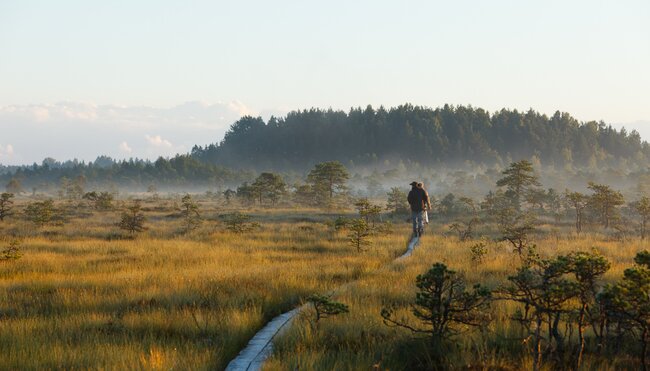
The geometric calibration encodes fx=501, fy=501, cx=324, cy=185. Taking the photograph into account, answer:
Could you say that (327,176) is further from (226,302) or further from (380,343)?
(380,343)

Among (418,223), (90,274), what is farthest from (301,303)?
(418,223)

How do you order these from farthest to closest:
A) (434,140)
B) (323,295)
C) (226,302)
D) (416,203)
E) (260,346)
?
(434,140), (416,203), (226,302), (323,295), (260,346)

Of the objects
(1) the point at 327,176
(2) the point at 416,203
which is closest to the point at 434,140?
(1) the point at 327,176

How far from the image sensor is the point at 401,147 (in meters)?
152

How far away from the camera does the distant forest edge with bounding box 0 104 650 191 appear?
124m

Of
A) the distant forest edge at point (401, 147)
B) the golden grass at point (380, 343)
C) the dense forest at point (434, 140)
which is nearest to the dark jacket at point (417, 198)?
the golden grass at point (380, 343)

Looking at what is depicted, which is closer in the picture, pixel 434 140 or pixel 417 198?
pixel 417 198

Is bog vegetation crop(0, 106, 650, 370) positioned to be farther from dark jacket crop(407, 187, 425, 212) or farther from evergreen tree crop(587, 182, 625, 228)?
dark jacket crop(407, 187, 425, 212)

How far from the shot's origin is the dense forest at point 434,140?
141500mm

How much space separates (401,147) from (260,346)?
5849 inches

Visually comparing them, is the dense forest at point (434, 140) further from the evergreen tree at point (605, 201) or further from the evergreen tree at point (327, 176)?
the evergreen tree at point (605, 201)

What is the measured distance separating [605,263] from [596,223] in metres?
23.5

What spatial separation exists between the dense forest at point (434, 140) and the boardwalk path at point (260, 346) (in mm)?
128174

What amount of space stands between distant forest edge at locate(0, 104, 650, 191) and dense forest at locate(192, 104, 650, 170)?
0.29 m
